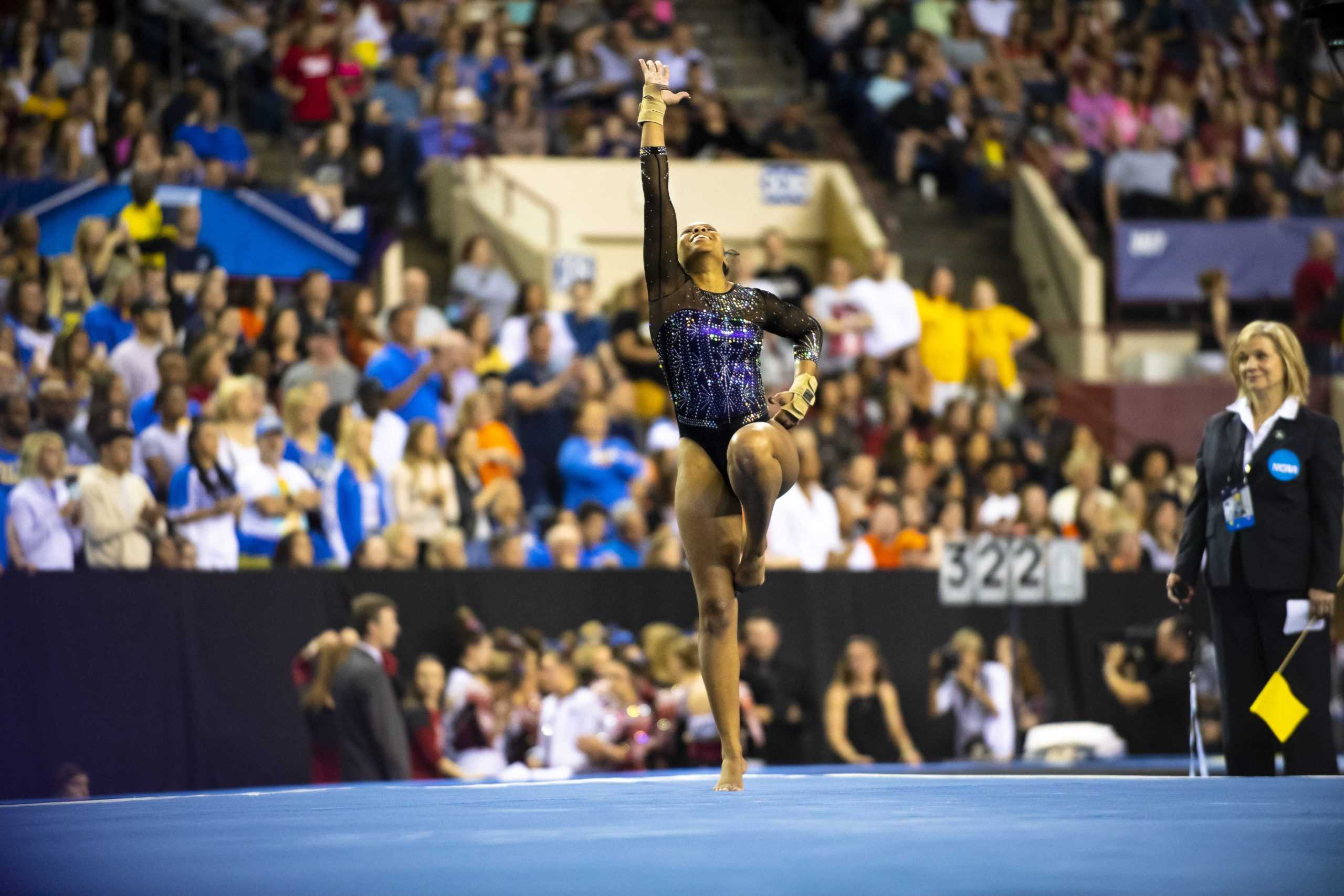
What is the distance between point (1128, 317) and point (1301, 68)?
30.1 ft

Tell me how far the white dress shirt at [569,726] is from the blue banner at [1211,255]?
28.7 ft

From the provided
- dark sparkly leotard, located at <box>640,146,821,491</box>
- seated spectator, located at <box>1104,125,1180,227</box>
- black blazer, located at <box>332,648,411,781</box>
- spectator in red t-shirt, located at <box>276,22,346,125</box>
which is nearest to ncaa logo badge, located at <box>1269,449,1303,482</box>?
dark sparkly leotard, located at <box>640,146,821,491</box>

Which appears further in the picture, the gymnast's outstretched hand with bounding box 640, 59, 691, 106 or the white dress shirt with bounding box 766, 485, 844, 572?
the white dress shirt with bounding box 766, 485, 844, 572

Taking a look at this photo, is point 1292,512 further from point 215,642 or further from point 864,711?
point 215,642

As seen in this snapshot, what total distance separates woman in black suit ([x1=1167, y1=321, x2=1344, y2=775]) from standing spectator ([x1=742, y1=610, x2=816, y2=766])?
13.4 feet

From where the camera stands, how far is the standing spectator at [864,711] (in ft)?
39.9

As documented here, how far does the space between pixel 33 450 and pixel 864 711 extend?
5.10 metres

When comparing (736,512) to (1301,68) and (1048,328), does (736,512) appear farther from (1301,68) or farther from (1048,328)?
(1048,328)

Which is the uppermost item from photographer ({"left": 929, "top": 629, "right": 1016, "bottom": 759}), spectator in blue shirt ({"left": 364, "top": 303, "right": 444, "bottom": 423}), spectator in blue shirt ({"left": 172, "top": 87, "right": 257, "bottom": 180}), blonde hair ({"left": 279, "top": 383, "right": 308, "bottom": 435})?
spectator in blue shirt ({"left": 172, "top": 87, "right": 257, "bottom": 180})

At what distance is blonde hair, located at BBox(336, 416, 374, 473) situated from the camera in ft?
38.3

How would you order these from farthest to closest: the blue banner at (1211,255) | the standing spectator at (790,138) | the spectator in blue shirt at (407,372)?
the standing spectator at (790,138), the blue banner at (1211,255), the spectator in blue shirt at (407,372)

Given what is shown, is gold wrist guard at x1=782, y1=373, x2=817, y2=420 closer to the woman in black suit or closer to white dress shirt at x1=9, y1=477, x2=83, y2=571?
the woman in black suit

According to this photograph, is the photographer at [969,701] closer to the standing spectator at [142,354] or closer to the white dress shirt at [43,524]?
the standing spectator at [142,354]

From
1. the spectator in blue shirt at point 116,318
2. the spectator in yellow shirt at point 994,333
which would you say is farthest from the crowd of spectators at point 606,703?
the spectator in yellow shirt at point 994,333
